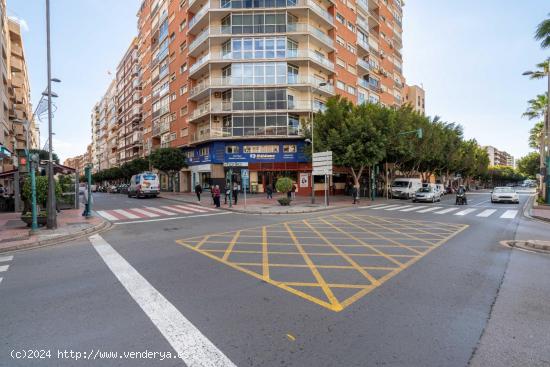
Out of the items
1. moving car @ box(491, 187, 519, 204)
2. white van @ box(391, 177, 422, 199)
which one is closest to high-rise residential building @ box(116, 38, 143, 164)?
white van @ box(391, 177, 422, 199)

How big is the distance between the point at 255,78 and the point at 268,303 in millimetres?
28655

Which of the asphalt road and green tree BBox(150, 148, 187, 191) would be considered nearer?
the asphalt road

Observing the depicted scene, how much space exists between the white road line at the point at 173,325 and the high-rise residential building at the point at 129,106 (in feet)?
186

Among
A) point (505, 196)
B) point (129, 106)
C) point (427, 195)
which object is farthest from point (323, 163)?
point (129, 106)

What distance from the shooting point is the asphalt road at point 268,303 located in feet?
9.37

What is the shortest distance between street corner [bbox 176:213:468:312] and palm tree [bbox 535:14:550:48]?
14042 millimetres

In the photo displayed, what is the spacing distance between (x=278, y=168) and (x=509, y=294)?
26972mm

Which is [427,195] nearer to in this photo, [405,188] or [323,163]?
[405,188]

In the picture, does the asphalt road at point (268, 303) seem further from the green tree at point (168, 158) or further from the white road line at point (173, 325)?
the green tree at point (168, 158)

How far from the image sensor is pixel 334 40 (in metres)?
34.6

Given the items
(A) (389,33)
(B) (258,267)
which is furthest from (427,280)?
(A) (389,33)

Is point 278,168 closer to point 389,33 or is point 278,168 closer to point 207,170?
point 207,170

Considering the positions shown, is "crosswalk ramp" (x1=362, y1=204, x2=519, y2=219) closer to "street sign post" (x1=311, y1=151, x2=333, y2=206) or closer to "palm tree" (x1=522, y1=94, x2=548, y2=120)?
"street sign post" (x1=311, y1=151, x2=333, y2=206)

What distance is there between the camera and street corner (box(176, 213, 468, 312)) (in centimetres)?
466
